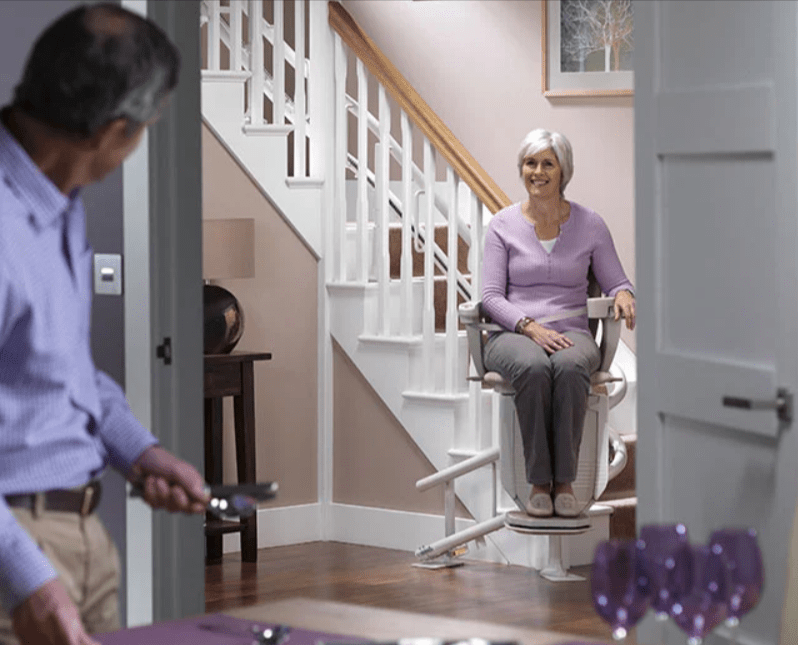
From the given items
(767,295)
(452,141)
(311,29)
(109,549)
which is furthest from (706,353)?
(311,29)

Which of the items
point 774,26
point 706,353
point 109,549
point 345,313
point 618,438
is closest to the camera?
point 109,549

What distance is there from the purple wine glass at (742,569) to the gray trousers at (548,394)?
3.84 metres

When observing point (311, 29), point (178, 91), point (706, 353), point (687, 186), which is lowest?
point (706, 353)

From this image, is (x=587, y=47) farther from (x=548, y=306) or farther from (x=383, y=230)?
(x=548, y=306)

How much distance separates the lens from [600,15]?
7129mm

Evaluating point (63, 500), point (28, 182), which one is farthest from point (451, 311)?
point (28, 182)

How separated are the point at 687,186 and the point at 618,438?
2.34 metres

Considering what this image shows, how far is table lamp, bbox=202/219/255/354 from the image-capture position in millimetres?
5828

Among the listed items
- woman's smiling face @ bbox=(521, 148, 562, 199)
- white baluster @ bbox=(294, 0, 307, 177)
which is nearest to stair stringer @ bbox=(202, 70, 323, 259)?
white baluster @ bbox=(294, 0, 307, 177)

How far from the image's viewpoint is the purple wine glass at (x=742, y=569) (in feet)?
5.38

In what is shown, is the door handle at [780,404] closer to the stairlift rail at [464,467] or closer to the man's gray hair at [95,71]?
the man's gray hair at [95,71]

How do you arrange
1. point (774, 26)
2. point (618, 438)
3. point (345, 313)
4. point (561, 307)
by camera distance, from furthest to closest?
point (345, 313) < point (618, 438) < point (561, 307) < point (774, 26)

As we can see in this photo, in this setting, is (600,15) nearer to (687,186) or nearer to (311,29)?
(311,29)

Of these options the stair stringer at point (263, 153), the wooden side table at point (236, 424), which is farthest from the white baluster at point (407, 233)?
the wooden side table at point (236, 424)
